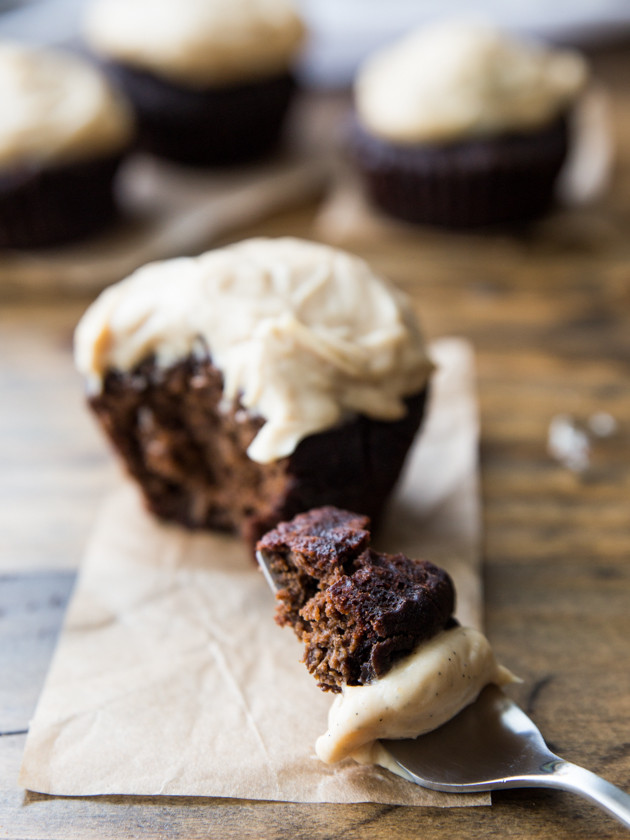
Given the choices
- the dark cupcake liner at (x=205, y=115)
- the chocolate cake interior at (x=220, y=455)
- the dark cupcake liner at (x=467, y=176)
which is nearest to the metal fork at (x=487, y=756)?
the chocolate cake interior at (x=220, y=455)

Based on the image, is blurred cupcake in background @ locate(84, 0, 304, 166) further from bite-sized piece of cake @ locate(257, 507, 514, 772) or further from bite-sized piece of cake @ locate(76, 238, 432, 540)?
bite-sized piece of cake @ locate(257, 507, 514, 772)

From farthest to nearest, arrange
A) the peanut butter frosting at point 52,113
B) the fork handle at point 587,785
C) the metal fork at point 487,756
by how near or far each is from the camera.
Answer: the peanut butter frosting at point 52,113 → the metal fork at point 487,756 → the fork handle at point 587,785

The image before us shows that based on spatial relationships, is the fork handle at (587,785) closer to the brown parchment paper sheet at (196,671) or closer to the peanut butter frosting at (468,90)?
the brown parchment paper sheet at (196,671)

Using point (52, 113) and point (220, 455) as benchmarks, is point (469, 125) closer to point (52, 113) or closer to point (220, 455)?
point (52, 113)

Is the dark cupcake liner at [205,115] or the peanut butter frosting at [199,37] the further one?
the dark cupcake liner at [205,115]

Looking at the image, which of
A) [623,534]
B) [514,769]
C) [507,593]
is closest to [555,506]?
[623,534]

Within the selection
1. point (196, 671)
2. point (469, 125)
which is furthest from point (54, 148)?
point (196, 671)
